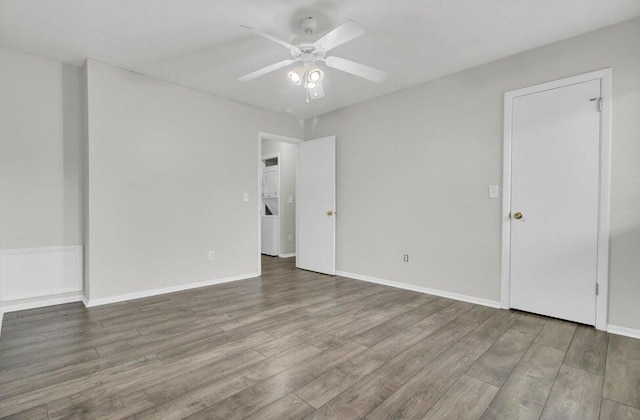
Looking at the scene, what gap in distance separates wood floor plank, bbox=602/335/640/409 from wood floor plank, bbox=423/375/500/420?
632 millimetres

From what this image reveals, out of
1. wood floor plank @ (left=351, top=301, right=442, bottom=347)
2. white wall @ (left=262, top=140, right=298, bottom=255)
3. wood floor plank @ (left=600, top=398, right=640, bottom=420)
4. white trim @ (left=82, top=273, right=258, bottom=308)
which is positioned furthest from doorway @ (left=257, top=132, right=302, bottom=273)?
wood floor plank @ (left=600, top=398, right=640, bottom=420)

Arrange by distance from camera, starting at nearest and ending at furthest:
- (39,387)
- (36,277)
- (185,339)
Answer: (39,387) → (185,339) → (36,277)

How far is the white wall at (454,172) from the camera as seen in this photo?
2418 mm

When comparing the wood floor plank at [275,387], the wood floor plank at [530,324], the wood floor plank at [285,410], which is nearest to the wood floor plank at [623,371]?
the wood floor plank at [530,324]

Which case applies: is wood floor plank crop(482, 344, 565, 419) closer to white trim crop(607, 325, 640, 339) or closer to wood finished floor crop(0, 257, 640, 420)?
wood finished floor crop(0, 257, 640, 420)

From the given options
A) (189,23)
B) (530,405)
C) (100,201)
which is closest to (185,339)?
(100,201)

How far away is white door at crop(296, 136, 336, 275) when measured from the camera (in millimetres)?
4578

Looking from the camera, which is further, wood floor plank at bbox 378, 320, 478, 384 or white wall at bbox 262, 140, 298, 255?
white wall at bbox 262, 140, 298, 255

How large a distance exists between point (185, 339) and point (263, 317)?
69 centimetres

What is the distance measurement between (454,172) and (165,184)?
10.8 ft

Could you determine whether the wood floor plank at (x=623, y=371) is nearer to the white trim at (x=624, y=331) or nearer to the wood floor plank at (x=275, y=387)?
the white trim at (x=624, y=331)

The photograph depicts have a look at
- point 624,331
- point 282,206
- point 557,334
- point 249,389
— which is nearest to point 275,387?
point 249,389

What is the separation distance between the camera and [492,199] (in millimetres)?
3105

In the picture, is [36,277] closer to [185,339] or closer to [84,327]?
[84,327]
